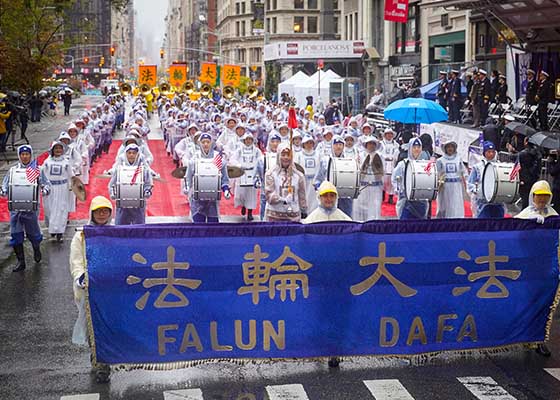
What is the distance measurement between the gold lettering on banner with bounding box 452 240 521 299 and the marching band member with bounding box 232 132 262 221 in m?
8.93

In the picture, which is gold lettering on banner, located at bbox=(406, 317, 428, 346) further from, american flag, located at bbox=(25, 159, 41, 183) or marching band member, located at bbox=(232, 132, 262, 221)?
marching band member, located at bbox=(232, 132, 262, 221)

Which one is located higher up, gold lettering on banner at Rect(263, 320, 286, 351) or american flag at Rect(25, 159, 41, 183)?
american flag at Rect(25, 159, 41, 183)

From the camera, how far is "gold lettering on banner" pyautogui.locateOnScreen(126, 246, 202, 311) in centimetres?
784

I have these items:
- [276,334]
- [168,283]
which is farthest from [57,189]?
[276,334]

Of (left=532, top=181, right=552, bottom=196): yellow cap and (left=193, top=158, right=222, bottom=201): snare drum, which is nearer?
(left=532, top=181, right=552, bottom=196): yellow cap

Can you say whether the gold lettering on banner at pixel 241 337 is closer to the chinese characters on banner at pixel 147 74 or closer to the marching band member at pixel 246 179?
the marching band member at pixel 246 179

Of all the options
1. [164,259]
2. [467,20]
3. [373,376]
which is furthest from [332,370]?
[467,20]

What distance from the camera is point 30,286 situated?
1177cm

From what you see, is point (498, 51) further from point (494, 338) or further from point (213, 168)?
point (494, 338)

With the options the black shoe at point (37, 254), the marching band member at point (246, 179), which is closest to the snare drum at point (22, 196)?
the black shoe at point (37, 254)

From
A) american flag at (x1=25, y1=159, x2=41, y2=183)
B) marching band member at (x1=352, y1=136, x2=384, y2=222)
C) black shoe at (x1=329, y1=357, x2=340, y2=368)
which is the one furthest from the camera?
marching band member at (x1=352, y1=136, x2=384, y2=222)

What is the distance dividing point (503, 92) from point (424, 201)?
1212 centimetres

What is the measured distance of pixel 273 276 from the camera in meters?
8.10

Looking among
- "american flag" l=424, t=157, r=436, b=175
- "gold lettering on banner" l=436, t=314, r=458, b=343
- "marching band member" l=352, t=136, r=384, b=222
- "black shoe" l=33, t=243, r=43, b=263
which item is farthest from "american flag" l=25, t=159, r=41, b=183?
"gold lettering on banner" l=436, t=314, r=458, b=343
